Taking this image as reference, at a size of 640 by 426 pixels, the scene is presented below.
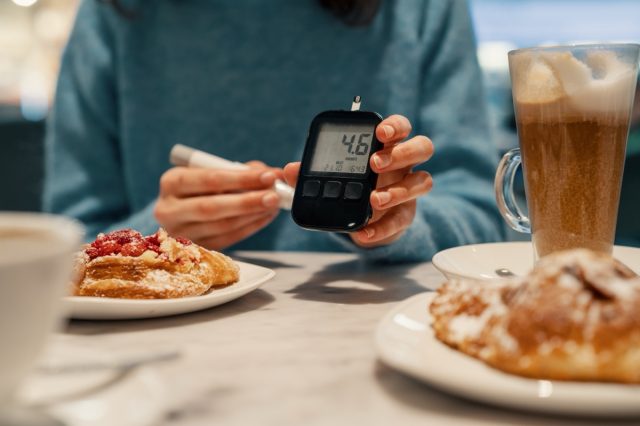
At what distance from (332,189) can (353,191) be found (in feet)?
0.10

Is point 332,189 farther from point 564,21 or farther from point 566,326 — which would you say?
point 564,21

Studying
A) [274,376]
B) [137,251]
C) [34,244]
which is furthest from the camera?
[137,251]

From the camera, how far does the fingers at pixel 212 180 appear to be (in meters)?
1.17

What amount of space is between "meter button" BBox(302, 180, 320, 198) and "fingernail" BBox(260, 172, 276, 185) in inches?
7.7

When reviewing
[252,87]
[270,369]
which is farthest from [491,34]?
[270,369]

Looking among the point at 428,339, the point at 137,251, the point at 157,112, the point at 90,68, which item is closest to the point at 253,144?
the point at 157,112

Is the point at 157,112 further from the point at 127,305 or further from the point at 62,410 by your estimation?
the point at 62,410

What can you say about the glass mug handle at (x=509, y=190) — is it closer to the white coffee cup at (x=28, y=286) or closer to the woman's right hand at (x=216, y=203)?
the woman's right hand at (x=216, y=203)

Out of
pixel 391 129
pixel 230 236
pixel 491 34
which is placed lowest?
pixel 230 236

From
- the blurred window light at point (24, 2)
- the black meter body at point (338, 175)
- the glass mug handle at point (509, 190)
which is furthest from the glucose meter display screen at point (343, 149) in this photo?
the blurred window light at point (24, 2)

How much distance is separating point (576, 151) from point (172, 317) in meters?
0.53

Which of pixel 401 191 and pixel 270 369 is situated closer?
pixel 270 369

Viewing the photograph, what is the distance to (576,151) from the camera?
2.96 feet

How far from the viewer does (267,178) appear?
1160mm
